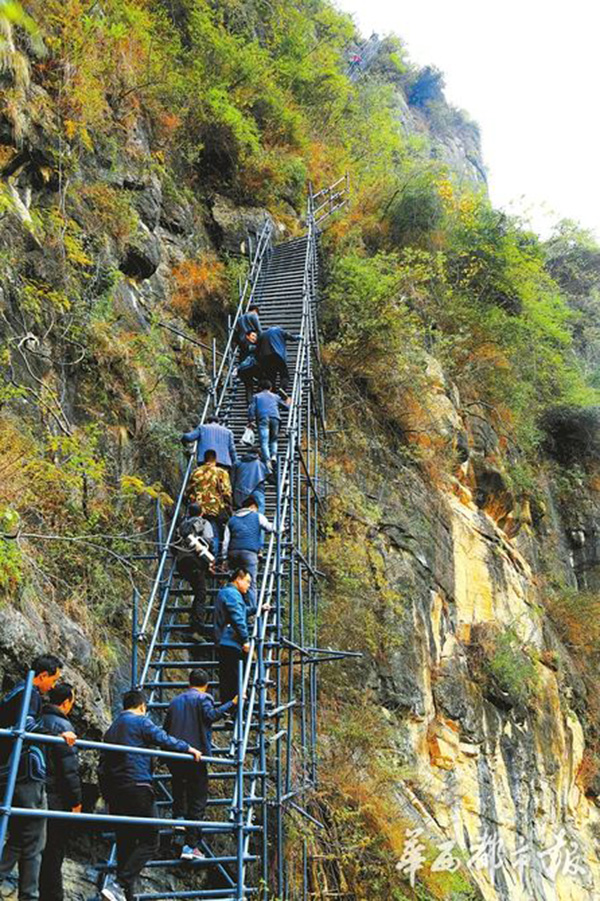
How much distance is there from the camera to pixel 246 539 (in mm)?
7391

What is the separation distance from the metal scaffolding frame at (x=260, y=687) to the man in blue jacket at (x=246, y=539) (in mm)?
187

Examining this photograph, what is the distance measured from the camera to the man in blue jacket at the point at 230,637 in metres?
6.23

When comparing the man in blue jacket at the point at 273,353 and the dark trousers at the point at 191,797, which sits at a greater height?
the man in blue jacket at the point at 273,353

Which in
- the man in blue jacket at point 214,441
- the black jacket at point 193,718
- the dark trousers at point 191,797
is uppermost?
the man in blue jacket at point 214,441

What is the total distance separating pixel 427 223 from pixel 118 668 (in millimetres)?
14511

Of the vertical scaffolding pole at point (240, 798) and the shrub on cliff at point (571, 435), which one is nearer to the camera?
the vertical scaffolding pole at point (240, 798)

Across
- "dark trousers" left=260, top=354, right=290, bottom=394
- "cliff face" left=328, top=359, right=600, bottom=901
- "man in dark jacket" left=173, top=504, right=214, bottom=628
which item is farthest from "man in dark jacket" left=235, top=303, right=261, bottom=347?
"man in dark jacket" left=173, top=504, right=214, bottom=628

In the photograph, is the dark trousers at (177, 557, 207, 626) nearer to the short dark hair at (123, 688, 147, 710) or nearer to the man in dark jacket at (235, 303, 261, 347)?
the short dark hair at (123, 688, 147, 710)

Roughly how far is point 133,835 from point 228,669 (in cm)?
178

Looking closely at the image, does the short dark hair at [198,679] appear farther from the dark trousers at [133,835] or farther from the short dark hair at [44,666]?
the short dark hair at [44,666]

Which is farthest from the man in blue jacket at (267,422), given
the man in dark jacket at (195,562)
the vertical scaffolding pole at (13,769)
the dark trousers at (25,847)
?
the vertical scaffolding pole at (13,769)

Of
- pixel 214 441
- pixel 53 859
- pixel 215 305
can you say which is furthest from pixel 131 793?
pixel 215 305

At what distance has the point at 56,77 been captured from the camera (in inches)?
394

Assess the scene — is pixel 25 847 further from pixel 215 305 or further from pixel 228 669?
pixel 215 305
